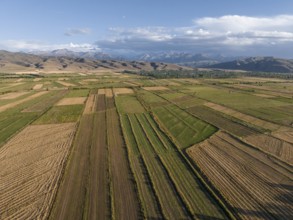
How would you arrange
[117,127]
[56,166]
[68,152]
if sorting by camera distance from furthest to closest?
[117,127] → [68,152] → [56,166]

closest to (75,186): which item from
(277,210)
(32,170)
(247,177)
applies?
(32,170)

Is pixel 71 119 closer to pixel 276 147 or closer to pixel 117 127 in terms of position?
pixel 117 127

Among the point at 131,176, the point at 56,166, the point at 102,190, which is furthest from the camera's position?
the point at 56,166

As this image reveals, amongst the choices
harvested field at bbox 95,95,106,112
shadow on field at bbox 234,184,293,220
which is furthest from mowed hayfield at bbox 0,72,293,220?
harvested field at bbox 95,95,106,112

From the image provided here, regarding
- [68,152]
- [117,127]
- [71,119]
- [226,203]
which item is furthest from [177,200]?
[71,119]

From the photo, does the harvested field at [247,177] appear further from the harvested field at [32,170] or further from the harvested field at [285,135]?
the harvested field at [32,170]

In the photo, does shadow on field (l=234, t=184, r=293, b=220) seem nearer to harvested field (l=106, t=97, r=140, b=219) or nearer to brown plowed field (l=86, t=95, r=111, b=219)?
harvested field (l=106, t=97, r=140, b=219)

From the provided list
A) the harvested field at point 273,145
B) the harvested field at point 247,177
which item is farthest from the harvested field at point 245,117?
the harvested field at point 247,177
